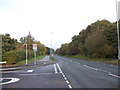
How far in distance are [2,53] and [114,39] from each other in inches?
1139

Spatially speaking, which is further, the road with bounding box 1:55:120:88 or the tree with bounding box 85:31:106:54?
the tree with bounding box 85:31:106:54

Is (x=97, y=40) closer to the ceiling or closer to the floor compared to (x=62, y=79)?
closer to the ceiling

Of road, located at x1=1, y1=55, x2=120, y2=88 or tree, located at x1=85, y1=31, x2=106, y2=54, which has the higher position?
tree, located at x1=85, y1=31, x2=106, y2=54

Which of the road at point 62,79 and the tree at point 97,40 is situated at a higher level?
the tree at point 97,40

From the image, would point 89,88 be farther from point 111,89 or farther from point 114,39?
point 114,39

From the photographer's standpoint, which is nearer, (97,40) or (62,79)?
(62,79)

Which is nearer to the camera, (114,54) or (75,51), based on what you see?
(114,54)

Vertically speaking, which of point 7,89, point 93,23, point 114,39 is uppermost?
point 93,23

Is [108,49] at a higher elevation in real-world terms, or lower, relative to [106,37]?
lower

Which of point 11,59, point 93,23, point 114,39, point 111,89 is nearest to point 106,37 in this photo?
point 114,39

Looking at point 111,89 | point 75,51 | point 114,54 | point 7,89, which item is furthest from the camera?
point 75,51

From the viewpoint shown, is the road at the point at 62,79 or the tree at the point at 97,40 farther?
the tree at the point at 97,40

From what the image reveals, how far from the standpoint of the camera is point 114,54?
4347 centimetres

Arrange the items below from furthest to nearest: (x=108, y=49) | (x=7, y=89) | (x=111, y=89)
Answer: (x=108, y=49)
(x=7, y=89)
(x=111, y=89)
